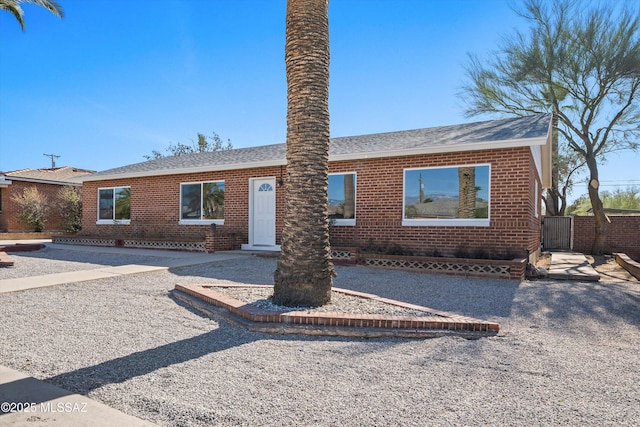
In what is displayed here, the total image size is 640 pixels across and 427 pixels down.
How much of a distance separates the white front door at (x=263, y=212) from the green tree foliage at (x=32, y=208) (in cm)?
1569

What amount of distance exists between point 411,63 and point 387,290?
31.3 ft

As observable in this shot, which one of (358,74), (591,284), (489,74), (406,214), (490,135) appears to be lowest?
(591,284)

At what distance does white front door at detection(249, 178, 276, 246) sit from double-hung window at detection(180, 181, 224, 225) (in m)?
1.41

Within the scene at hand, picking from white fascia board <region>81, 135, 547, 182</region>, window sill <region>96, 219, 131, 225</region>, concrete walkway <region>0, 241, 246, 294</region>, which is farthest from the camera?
window sill <region>96, 219, 131, 225</region>

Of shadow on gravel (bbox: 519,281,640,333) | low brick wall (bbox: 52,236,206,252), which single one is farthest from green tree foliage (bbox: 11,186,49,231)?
shadow on gravel (bbox: 519,281,640,333)

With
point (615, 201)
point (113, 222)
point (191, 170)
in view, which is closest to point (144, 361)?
point (191, 170)

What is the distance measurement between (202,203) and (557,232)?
15.9 meters

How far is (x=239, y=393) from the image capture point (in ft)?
10.3

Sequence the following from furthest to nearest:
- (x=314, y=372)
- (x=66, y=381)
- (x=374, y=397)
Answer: (x=314, y=372)
(x=66, y=381)
(x=374, y=397)

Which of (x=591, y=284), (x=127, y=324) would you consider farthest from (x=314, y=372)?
(x=591, y=284)

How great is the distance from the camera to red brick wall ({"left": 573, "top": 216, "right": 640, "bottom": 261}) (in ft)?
56.6

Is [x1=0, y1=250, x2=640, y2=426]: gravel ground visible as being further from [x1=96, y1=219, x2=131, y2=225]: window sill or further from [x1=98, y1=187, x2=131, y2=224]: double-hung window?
[x1=98, y1=187, x2=131, y2=224]: double-hung window

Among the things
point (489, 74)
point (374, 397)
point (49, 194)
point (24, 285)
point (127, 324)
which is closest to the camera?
point (374, 397)

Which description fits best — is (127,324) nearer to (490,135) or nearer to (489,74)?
(490,135)
